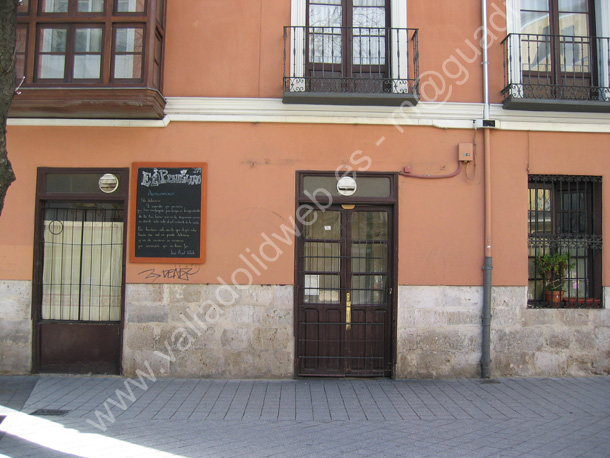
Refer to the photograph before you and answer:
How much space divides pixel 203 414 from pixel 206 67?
15.7 feet

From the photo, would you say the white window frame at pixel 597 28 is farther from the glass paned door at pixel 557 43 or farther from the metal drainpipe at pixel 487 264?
the metal drainpipe at pixel 487 264

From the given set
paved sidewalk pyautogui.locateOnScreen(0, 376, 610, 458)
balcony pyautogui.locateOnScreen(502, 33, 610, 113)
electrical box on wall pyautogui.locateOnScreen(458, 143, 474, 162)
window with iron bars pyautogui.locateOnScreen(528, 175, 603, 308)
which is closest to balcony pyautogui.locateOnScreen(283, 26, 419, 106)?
electrical box on wall pyautogui.locateOnScreen(458, 143, 474, 162)

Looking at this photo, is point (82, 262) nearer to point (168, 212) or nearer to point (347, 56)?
point (168, 212)

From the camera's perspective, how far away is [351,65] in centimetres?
732

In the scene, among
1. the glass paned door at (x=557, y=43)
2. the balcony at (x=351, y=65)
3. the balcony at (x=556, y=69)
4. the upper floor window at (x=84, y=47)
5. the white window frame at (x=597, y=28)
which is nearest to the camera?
the upper floor window at (x=84, y=47)

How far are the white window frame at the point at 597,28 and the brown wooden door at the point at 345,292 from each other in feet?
9.35

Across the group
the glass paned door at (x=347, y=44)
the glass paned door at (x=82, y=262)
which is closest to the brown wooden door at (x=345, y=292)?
the glass paned door at (x=347, y=44)

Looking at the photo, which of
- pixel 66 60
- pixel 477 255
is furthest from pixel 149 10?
pixel 477 255

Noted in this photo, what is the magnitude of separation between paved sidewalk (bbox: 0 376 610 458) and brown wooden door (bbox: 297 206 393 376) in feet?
1.06

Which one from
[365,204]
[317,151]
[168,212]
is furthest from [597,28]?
[168,212]

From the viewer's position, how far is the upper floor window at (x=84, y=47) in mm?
6539

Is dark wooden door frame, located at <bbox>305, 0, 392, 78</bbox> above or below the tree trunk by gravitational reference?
above

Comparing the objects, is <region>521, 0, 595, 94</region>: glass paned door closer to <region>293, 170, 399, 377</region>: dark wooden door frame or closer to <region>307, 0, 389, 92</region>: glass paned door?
<region>307, 0, 389, 92</region>: glass paned door

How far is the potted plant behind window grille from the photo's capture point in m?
7.31
